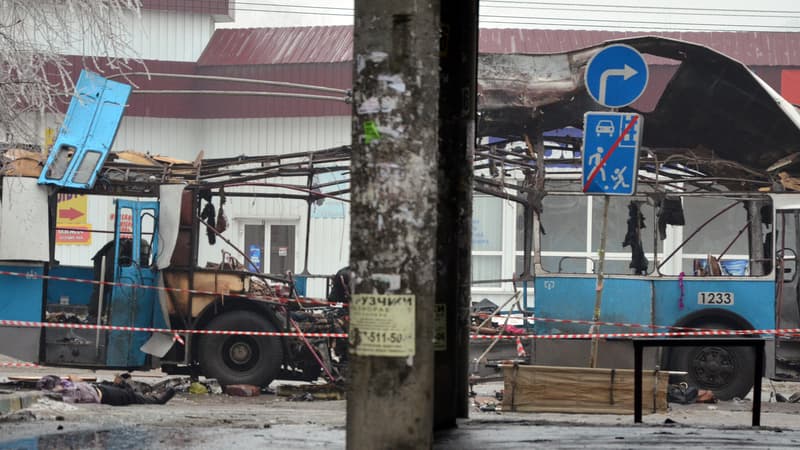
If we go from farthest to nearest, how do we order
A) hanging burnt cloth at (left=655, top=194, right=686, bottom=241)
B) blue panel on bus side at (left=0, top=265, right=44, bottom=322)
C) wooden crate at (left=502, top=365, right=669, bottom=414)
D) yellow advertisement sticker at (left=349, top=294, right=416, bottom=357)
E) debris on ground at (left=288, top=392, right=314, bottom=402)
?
hanging burnt cloth at (left=655, top=194, right=686, bottom=241), blue panel on bus side at (left=0, top=265, right=44, bottom=322), debris on ground at (left=288, top=392, right=314, bottom=402), wooden crate at (left=502, top=365, right=669, bottom=414), yellow advertisement sticker at (left=349, top=294, right=416, bottom=357)

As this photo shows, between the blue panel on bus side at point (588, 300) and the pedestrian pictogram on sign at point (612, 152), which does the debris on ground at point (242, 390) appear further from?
the pedestrian pictogram on sign at point (612, 152)

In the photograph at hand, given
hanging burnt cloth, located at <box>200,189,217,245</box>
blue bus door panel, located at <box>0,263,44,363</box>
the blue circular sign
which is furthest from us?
hanging burnt cloth, located at <box>200,189,217,245</box>

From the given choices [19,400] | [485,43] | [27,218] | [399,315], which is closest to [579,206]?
[485,43]

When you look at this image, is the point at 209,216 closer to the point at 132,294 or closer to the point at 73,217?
the point at 132,294

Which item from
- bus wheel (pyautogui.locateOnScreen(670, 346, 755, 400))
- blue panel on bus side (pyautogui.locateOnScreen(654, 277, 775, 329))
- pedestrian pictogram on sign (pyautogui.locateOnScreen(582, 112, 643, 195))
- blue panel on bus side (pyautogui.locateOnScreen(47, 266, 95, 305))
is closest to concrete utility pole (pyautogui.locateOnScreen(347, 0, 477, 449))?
pedestrian pictogram on sign (pyautogui.locateOnScreen(582, 112, 643, 195))

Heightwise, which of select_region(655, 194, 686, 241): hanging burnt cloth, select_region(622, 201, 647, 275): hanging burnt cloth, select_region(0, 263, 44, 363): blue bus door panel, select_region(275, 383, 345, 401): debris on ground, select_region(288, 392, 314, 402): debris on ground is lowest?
select_region(288, 392, 314, 402): debris on ground

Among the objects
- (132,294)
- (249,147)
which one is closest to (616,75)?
(132,294)

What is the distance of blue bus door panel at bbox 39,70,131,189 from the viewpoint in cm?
1403

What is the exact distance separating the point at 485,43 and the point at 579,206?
20.4ft

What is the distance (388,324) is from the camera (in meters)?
5.29

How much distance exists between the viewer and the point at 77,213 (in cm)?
2594

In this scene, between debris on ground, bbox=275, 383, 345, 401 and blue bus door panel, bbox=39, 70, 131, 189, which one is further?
blue bus door panel, bbox=39, 70, 131, 189

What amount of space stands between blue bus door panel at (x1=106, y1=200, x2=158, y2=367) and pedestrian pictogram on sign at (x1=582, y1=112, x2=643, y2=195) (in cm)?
621

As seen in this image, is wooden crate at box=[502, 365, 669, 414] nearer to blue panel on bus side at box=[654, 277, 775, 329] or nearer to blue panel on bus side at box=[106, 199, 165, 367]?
blue panel on bus side at box=[654, 277, 775, 329]
